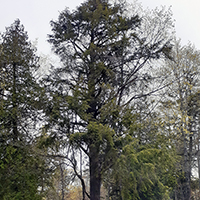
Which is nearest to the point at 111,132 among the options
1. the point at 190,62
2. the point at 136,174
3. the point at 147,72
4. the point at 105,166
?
the point at 105,166

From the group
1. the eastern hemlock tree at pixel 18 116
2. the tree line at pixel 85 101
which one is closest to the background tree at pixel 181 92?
the tree line at pixel 85 101

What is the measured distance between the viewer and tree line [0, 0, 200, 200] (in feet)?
26.8

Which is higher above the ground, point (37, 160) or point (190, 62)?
point (190, 62)

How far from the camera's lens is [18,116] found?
9.34 metres

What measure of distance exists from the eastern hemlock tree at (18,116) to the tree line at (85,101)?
4 cm

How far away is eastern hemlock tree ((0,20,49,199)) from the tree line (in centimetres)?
4

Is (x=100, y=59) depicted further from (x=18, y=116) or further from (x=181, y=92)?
(x=181, y=92)

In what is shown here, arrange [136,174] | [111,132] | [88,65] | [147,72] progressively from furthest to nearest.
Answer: [136,174] → [147,72] → [88,65] → [111,132]

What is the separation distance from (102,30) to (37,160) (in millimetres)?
6151

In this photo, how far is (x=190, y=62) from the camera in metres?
13.3

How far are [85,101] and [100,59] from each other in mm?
2529

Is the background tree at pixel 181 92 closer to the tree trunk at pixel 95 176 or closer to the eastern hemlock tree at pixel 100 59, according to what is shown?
the eastern hemlock tree at pixel 100 59

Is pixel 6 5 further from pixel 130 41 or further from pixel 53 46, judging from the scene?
pixel 130 41

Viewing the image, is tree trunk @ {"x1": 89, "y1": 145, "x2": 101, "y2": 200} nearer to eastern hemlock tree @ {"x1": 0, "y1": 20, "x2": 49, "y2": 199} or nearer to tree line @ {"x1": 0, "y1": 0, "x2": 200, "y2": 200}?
tree line @ {"x1": 0, "y1": 0, "x2": 200, "y2": 200}
